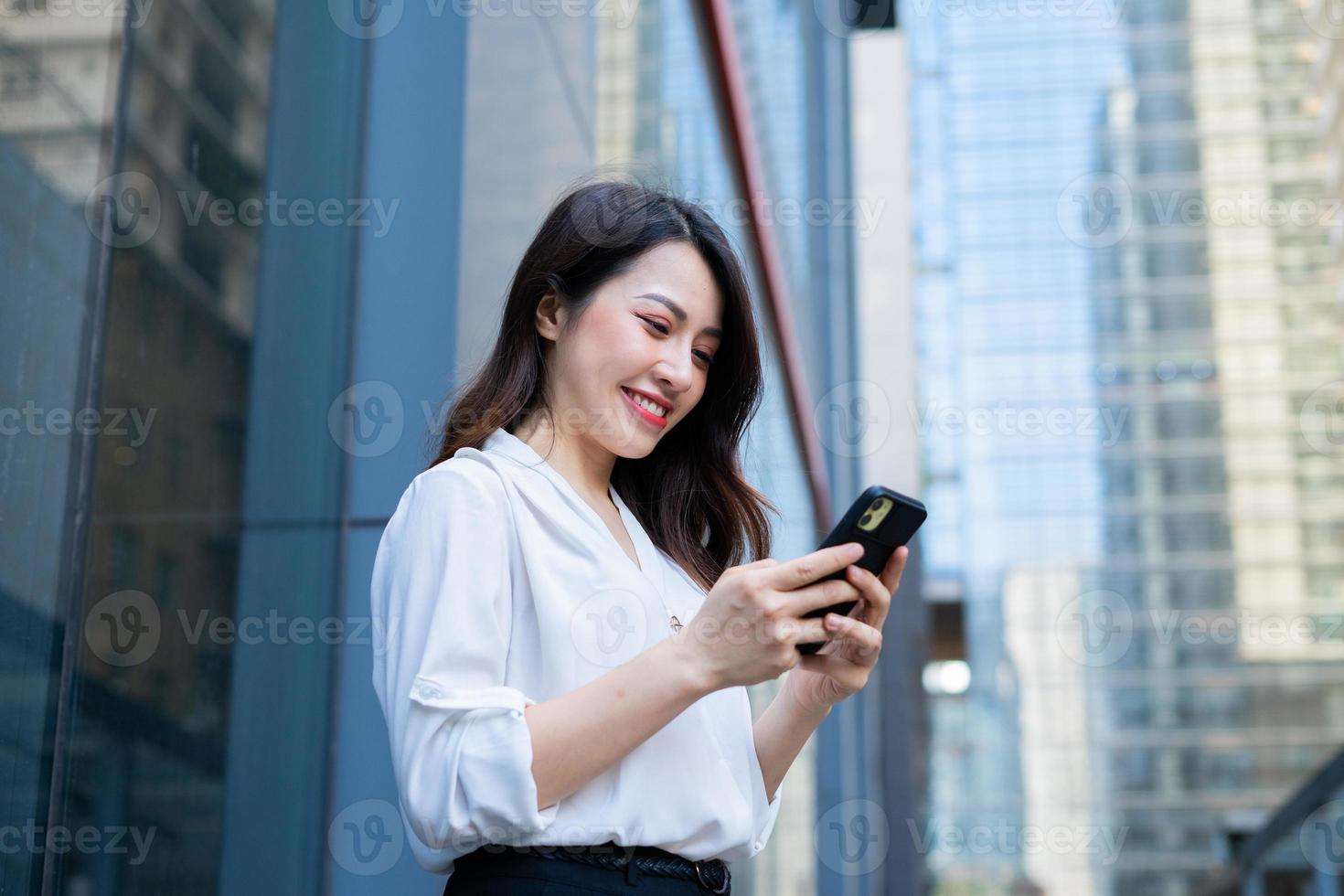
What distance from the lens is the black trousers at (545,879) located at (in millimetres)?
1354

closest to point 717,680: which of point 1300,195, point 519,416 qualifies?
point 519,416

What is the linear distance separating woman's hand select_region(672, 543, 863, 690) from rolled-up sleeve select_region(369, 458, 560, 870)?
182 millimetres

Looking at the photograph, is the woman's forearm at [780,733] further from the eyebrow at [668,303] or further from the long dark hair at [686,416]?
the eyebrow at [668,303]

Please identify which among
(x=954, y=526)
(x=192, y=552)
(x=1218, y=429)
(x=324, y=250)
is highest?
(x=1218, y=429)

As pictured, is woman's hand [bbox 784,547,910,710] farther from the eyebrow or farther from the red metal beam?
the red metal beam

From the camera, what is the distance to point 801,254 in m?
8.64

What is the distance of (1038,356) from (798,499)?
10127mm

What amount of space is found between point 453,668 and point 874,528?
0.45 m

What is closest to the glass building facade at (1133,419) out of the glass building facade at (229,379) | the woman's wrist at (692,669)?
the glass building facade at (229,379)

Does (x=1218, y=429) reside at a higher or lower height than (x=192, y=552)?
higher

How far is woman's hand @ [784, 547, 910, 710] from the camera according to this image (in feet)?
4.69

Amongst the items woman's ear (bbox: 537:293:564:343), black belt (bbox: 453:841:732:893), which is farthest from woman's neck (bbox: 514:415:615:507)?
black belt (bbox: 453:841:732:893)

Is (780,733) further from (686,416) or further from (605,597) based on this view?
(686,416)

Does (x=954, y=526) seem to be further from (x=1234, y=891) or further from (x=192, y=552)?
(x=192, y=552)
